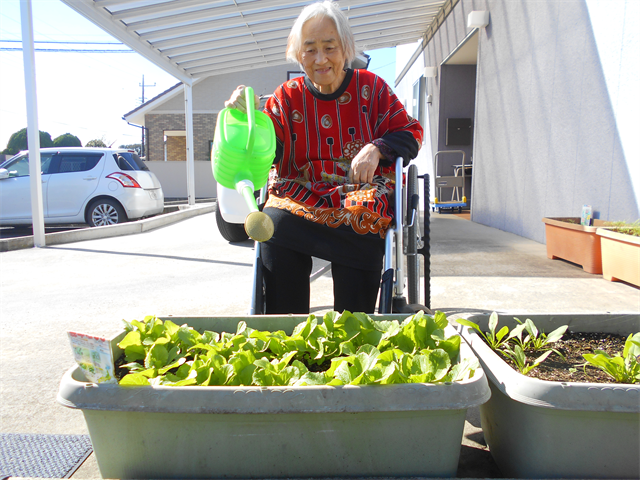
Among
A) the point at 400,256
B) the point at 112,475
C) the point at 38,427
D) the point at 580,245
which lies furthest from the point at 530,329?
the point at 580,245

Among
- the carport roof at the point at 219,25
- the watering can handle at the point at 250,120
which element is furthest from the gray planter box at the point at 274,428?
the carport roof at the point at 219,25

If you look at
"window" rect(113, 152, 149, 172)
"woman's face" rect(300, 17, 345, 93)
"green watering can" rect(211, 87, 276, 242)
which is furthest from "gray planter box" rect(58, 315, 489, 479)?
"window" rect(113, 152, 149, 172)

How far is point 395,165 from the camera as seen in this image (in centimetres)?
165

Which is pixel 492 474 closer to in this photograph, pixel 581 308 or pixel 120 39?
pixel 581 308

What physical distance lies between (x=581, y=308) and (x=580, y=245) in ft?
4.08

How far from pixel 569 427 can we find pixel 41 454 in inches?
47.1

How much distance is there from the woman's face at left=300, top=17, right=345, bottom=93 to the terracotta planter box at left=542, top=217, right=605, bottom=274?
101 inches

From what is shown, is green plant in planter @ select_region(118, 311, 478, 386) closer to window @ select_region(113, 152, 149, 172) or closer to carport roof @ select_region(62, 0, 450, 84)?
carport roof @ select_region(62, 0, 450, 84)

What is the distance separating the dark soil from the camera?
3.30 feet

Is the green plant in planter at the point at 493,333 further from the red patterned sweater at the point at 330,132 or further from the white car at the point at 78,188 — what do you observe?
the white car at the point at 78,188

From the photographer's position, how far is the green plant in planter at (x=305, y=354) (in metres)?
0.88

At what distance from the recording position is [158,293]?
3.11 m

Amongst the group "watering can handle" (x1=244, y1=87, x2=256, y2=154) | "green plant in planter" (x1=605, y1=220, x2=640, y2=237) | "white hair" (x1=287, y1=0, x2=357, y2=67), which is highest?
"white hair" (x1=287, y1=0, x2=357, y2=67)

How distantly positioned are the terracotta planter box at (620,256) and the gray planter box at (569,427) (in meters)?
2.42
